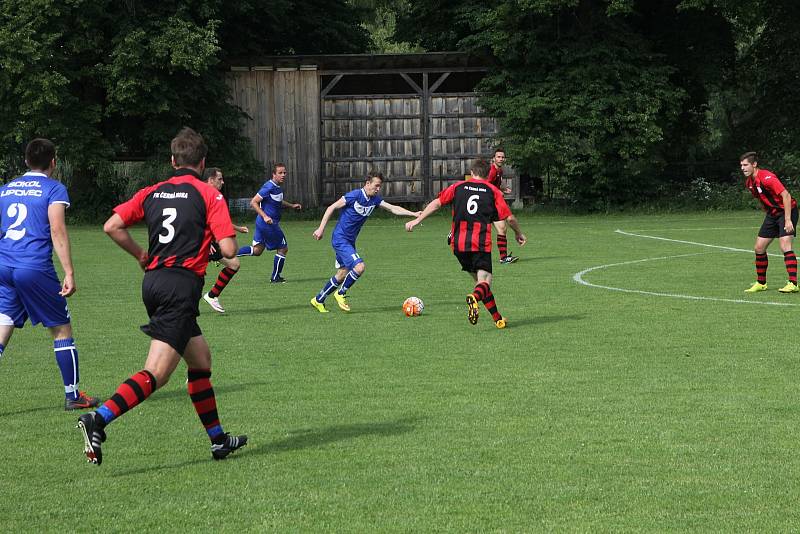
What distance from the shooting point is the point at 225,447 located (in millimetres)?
7562

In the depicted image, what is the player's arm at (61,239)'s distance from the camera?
29.2ft

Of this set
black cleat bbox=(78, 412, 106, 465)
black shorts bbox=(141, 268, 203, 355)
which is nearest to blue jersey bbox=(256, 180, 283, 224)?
black shorts bbox=(141, 268, 203, 355)

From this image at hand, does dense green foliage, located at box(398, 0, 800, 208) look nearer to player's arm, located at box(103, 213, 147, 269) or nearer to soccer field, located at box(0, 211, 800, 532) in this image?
soccer field, located at box(0, 211, 800, 532)

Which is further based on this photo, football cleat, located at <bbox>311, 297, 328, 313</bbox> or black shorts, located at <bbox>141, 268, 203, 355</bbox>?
football cleat, located at <bbox>311, 297, 328, 313</bbox>

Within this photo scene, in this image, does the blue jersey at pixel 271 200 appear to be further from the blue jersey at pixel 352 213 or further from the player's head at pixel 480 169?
the player's head at pixel 480 169

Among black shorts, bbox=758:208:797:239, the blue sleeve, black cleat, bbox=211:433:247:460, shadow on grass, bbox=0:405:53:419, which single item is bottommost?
shadow on grass, bbox=0:405:53:419

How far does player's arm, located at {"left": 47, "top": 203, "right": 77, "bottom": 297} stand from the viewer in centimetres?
890

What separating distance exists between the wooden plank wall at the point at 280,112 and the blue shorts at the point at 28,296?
30.4m

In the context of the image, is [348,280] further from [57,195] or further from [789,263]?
[57,195]

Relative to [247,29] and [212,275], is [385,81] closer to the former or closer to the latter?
[247,29]

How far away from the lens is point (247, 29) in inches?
1591

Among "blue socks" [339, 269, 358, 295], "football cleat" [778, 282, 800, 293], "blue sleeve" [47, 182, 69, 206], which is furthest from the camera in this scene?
"football cleat" [778, 282, 800, 293]

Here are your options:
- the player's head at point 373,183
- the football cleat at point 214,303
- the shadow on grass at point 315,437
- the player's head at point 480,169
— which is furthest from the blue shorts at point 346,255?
the shadow on grass at point 315,437

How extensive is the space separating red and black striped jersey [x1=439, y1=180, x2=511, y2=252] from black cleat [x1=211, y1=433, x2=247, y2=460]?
6.67 metres
